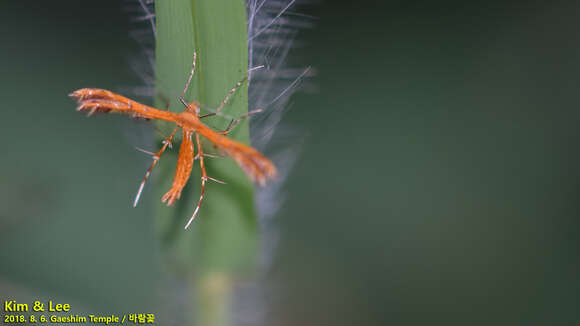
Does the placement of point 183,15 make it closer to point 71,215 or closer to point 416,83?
point 71,215

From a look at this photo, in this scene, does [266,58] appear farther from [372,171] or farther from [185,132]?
[372,171]

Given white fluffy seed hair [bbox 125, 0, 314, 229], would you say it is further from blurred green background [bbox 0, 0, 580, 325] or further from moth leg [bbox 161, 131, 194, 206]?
blurred green background [bbox 0, 0, 580, 325]

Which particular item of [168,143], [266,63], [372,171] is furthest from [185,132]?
[372,171]

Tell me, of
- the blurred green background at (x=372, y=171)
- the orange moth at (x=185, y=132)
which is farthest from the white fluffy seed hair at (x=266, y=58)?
the blurred green background at (x=372, y=171)

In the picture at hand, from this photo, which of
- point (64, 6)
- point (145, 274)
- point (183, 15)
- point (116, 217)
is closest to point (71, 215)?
point (116, 217)

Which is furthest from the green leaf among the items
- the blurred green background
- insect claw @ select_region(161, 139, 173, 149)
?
the blurred green background

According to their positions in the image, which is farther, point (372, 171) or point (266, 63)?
point (372, 171)

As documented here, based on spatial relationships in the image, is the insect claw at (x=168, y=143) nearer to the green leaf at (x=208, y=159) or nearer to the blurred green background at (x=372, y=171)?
the green leaf at (x=208, y=159)
